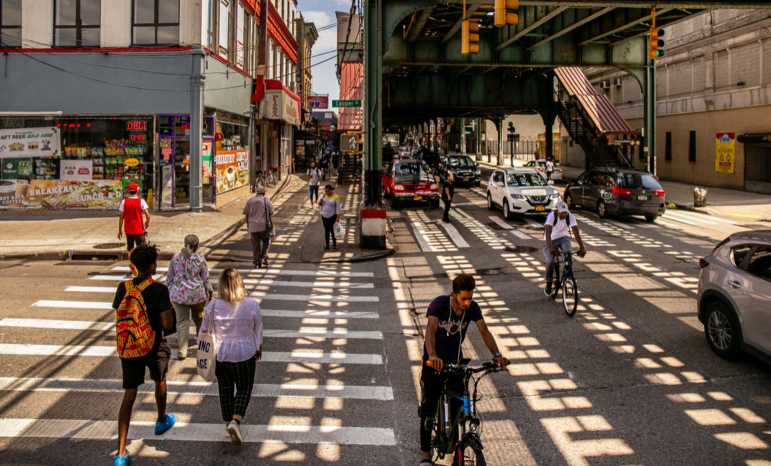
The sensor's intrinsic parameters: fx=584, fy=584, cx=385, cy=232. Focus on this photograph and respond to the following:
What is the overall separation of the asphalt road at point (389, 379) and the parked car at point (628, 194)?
6.83 m

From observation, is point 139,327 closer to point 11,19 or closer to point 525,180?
point 525,180

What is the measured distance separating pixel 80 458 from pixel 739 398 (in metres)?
6.36

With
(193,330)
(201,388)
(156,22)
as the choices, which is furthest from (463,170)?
(201,388)

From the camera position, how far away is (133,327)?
4895 mm

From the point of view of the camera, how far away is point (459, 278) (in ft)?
14.7

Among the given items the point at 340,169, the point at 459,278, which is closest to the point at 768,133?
the point at 340,169

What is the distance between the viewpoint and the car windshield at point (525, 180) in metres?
20.7

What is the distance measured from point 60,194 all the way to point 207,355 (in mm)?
17144

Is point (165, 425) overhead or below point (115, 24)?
below

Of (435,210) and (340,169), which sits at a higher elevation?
(340,169)

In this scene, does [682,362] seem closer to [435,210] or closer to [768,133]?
[435,210]

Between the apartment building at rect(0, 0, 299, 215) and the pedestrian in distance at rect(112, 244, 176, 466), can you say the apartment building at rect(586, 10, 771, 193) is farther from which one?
the pedestrian in distance at rect(112, 244, 176, 466)

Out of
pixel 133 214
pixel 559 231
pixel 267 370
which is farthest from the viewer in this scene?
pixel 133 214

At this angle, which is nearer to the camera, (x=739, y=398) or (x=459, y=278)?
(x=459, y=278)
